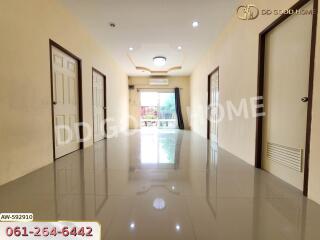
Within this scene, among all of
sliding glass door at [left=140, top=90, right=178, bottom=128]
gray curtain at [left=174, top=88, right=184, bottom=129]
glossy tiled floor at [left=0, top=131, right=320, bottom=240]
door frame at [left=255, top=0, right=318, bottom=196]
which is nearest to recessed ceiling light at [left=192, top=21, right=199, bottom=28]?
door frame at [left=255, top=0, right=318, bottom=196]

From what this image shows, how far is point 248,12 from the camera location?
3232 millimetres

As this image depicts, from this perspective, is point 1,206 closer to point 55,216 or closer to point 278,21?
point 55,216

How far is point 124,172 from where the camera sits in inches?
105

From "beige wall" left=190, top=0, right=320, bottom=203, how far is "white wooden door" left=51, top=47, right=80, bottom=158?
130 inches

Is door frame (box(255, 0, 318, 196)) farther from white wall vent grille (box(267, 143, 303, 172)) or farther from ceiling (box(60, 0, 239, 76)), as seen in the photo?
ceiling (box(60, 0, 239, 76))

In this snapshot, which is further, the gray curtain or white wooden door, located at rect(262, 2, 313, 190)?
the gray curtain

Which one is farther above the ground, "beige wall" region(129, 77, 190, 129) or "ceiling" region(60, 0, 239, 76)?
"ceiling" region(60, 0, 239, 76)

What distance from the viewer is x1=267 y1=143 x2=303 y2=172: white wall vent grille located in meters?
2.10

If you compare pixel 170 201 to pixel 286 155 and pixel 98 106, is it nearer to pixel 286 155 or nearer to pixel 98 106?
pixel 286 155

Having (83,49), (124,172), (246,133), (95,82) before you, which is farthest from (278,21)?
(95,82)

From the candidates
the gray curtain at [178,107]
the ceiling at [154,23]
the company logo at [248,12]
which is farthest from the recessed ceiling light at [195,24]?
the gray curtain at [178,107]

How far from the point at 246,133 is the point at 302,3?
191cm

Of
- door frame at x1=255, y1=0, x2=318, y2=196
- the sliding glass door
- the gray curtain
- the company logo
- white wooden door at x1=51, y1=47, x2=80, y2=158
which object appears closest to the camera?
door frame at x1=255, y1=0, x2=318, y2=196

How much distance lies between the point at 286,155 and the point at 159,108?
8.25 meters
